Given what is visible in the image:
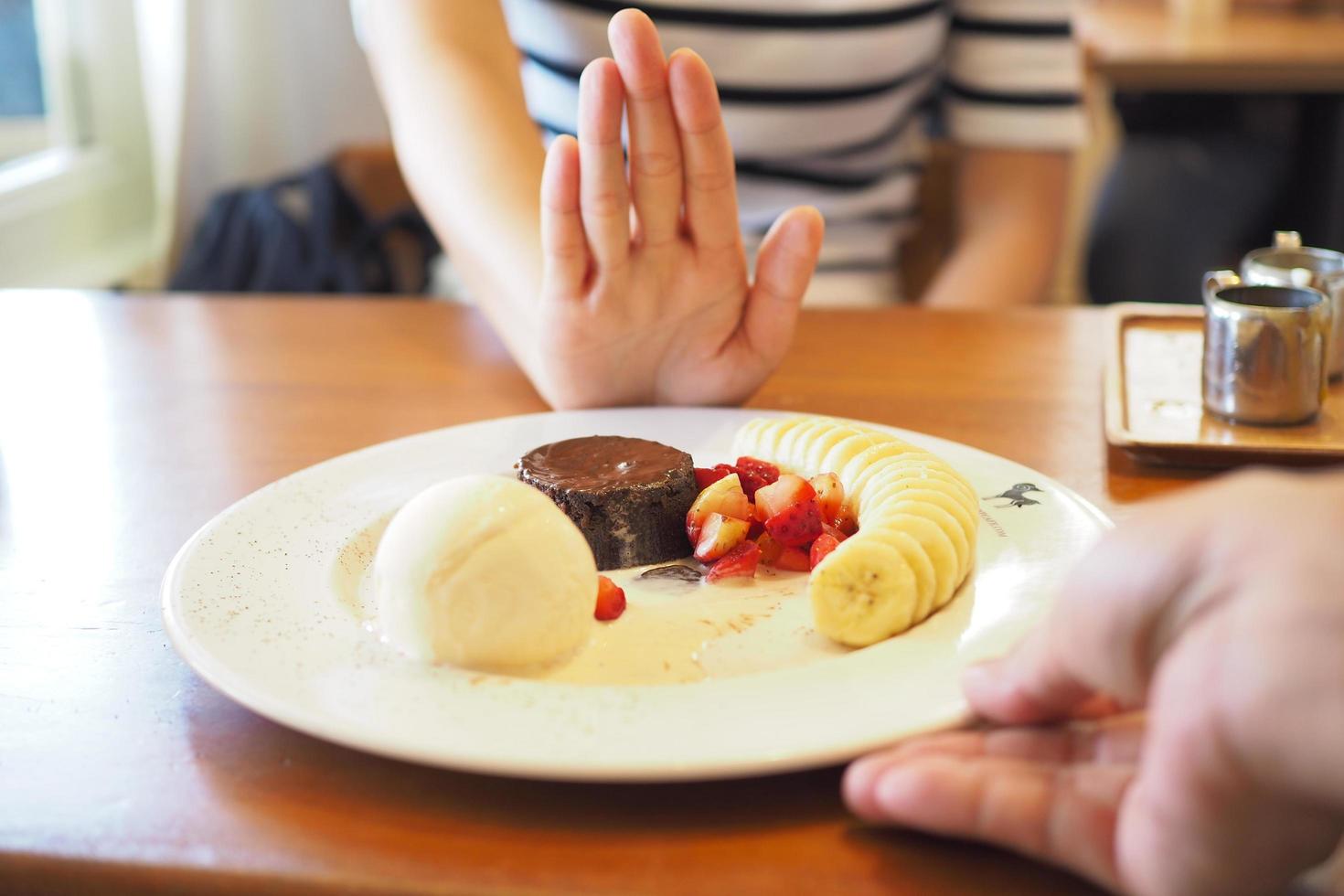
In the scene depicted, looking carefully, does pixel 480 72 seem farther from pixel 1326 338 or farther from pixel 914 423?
pixel 1326 338

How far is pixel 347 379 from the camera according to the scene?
49.1 inches

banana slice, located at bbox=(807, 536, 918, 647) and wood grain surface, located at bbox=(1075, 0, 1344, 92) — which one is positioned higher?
wood grain surface, located at bbox=(1075, 0, 1344, 92)

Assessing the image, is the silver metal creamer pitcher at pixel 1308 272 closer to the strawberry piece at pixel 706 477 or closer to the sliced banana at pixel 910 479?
the sliced banana at pixel 910 479

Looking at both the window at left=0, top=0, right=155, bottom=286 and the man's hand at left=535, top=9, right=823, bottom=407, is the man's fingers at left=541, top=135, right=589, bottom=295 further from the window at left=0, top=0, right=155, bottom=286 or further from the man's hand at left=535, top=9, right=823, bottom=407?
the window at left=0, top=0, right=155, bottom=286

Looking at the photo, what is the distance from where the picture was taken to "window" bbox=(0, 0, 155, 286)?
7.63 feet

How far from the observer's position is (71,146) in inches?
99.3

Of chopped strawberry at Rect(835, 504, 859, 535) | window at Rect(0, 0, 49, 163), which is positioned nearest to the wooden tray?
chopped strawberry at Rect(835, 504, 859, 535)

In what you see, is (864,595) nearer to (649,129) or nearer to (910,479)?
(910,479)

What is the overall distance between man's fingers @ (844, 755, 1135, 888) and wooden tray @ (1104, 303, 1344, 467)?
0.50m

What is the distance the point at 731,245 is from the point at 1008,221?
37.0 inches

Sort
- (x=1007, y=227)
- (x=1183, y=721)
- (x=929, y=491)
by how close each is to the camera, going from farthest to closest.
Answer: (x=1007, y=227)
(x=929, y=491)
(x=1183, y=721)

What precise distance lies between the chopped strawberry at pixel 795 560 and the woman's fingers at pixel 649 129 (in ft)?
1.10

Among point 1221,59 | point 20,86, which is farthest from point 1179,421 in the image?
point 1221,59

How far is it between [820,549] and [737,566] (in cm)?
5
